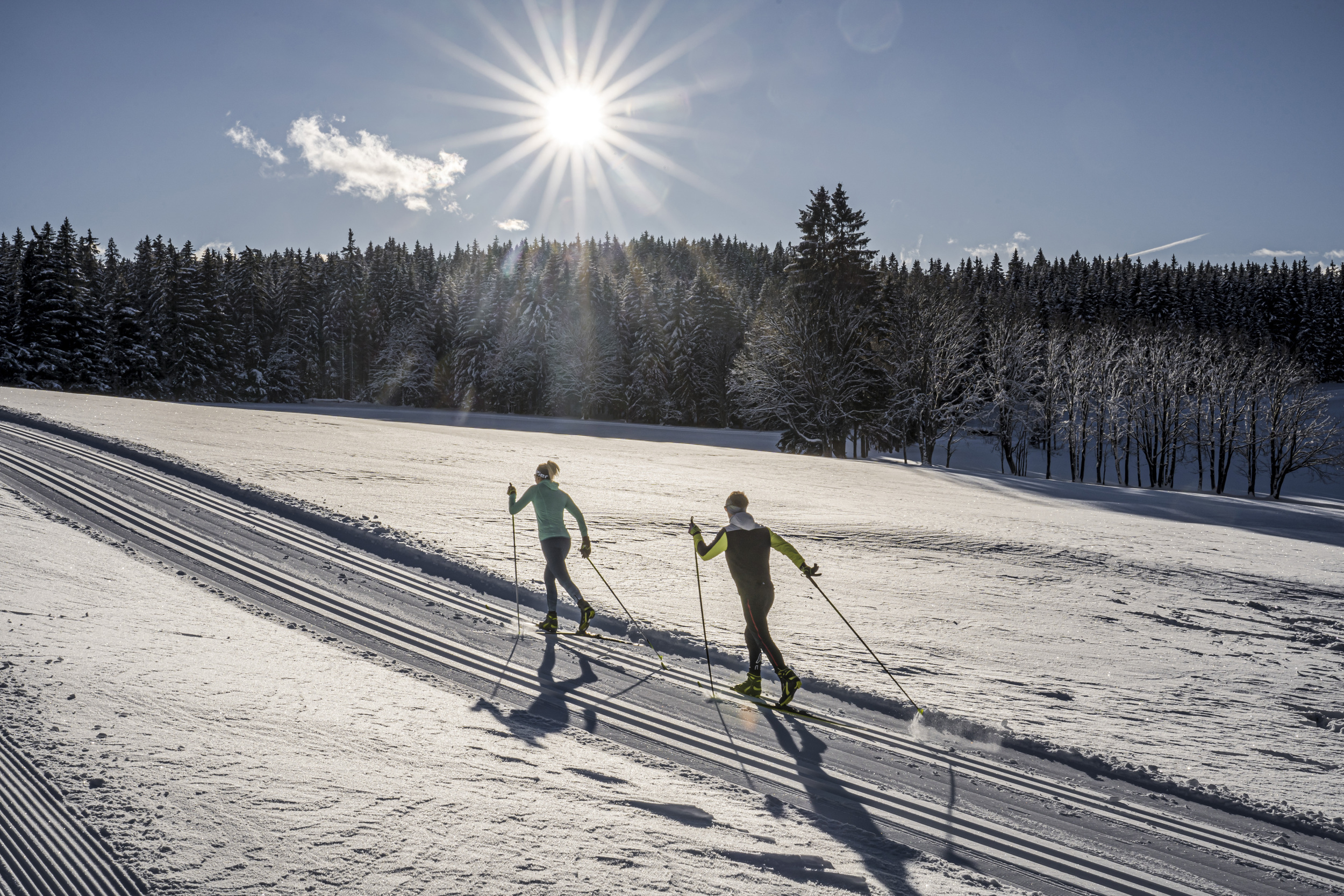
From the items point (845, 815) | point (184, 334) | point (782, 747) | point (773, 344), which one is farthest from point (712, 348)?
point (845, 815)

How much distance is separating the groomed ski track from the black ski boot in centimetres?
20

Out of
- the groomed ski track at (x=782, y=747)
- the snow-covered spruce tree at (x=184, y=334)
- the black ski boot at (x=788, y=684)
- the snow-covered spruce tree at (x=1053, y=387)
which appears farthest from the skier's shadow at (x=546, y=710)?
the snow-covered spruce tree at (x=184, y=334)

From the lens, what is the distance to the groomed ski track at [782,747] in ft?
14.4

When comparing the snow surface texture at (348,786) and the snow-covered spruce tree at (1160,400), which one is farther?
the snow-covered spruce tree at (1160,400)

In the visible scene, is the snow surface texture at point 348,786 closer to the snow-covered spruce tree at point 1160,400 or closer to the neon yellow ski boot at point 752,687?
the neon yellow ski boot at point 752,687

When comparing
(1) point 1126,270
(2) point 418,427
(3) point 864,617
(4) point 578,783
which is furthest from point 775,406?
(1) point 1126,270

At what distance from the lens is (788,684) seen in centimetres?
650

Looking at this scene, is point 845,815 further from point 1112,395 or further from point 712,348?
point 712,348

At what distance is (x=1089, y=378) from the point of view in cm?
4350

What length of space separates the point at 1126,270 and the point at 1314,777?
4664 inches

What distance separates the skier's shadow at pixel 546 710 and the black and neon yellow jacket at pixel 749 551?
1829mm

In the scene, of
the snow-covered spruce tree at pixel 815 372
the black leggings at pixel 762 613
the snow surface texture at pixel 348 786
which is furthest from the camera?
the snow-covered spruce tree at pixel 815 372

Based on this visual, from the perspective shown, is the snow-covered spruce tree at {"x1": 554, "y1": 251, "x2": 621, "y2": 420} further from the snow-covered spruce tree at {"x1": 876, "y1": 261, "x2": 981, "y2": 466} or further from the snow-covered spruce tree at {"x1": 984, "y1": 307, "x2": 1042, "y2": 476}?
the snow-covered spruce tree at {"x1": 984, "y1": 307, "x2": 1042, "y2": 476}

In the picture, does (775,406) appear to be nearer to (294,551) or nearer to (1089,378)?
(1089,378)
